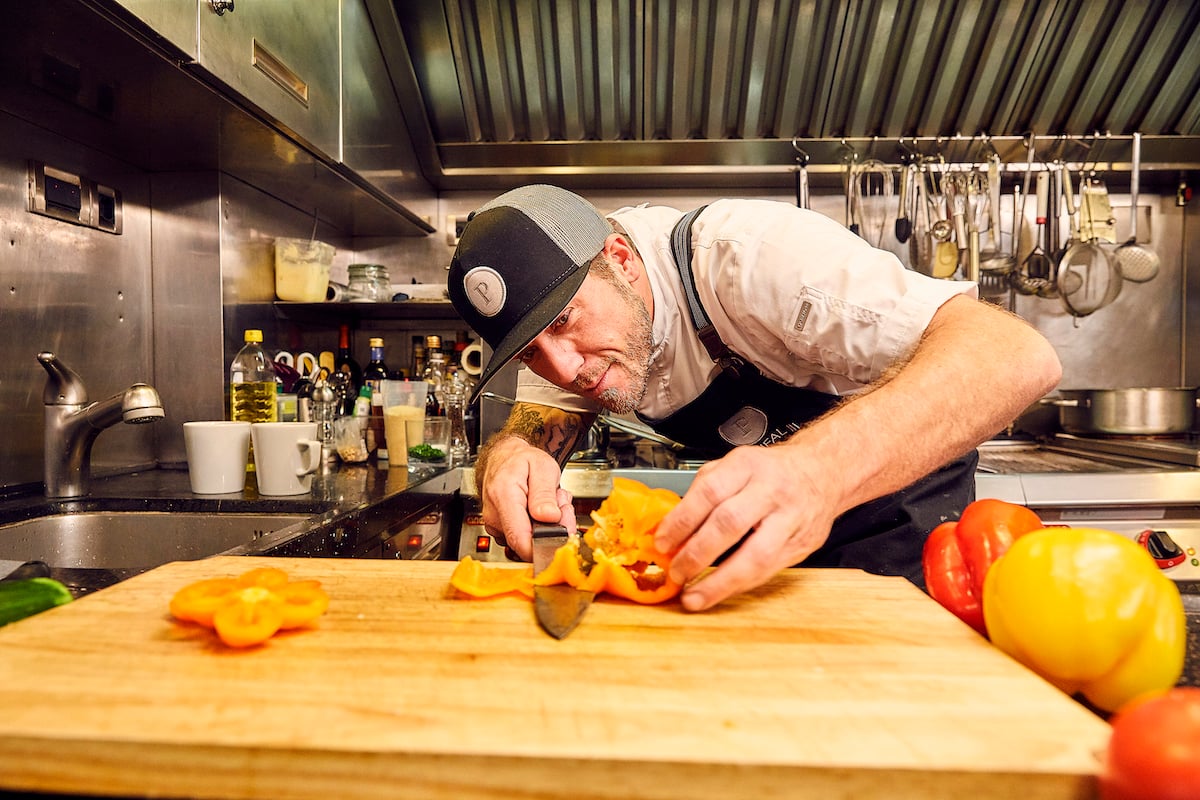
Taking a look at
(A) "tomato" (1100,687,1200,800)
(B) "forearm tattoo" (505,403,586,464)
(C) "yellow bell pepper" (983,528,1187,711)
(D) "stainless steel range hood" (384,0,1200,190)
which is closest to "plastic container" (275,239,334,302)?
(D) "stainless steel range hood" (384,0,1200,190)

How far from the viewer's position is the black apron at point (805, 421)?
4.40ft

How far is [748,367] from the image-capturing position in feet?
4.63

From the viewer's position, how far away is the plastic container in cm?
246

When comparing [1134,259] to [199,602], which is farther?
[1134,259]

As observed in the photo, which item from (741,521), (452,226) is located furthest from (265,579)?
(452,226)

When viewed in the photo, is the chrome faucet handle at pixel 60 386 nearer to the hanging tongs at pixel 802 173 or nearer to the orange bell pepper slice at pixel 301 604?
the orange bell pepper slice at pixel 301 604

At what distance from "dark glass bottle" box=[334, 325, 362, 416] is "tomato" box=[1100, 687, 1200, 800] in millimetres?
2568

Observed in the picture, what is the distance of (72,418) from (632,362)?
123cm

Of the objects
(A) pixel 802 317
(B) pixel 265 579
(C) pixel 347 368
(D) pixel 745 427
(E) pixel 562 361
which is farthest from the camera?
(C) pixel 347 368

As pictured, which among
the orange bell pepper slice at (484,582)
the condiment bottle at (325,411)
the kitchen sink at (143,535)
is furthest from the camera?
the condiment bottle at (325,411)

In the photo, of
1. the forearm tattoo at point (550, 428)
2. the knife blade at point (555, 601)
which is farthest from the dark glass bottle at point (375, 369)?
the knife blade at point (555, 601)

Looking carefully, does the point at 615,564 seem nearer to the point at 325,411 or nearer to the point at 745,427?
the point at 745,427

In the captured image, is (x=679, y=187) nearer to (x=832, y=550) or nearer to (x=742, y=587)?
(x=832, y=550)

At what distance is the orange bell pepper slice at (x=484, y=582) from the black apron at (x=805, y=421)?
68cm
